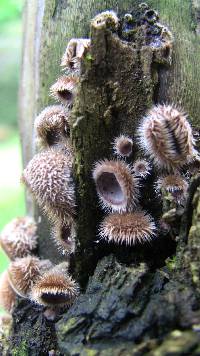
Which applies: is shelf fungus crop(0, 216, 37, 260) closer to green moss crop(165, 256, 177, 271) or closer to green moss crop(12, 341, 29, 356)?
green moss crop(12, 341, 29, 356)

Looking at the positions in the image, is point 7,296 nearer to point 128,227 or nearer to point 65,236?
point 65,236

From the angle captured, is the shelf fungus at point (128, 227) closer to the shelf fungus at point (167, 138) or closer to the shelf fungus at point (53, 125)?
the shelf fungus at point (167, 138)

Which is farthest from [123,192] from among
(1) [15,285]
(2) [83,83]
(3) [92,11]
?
(3) [92,11]

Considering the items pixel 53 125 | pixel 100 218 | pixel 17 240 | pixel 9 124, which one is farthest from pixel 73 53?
pixel 9 124

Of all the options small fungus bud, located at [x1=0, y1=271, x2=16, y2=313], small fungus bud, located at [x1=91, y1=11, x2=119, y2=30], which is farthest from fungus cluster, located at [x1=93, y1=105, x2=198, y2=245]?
small fungus bud, located at [x1=0, y1=271, x2=16, y2=313]

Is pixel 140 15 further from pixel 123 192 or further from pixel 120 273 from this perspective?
pixel 120 273

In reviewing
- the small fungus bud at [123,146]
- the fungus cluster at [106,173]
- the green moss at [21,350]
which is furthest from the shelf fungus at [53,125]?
the green moss at [21,350]

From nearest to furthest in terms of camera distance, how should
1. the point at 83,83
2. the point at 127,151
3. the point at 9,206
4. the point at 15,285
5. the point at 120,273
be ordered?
the point at 120,273, the point at 83,83, the point at 127,151, the point at 15,285, the point at 9,206
